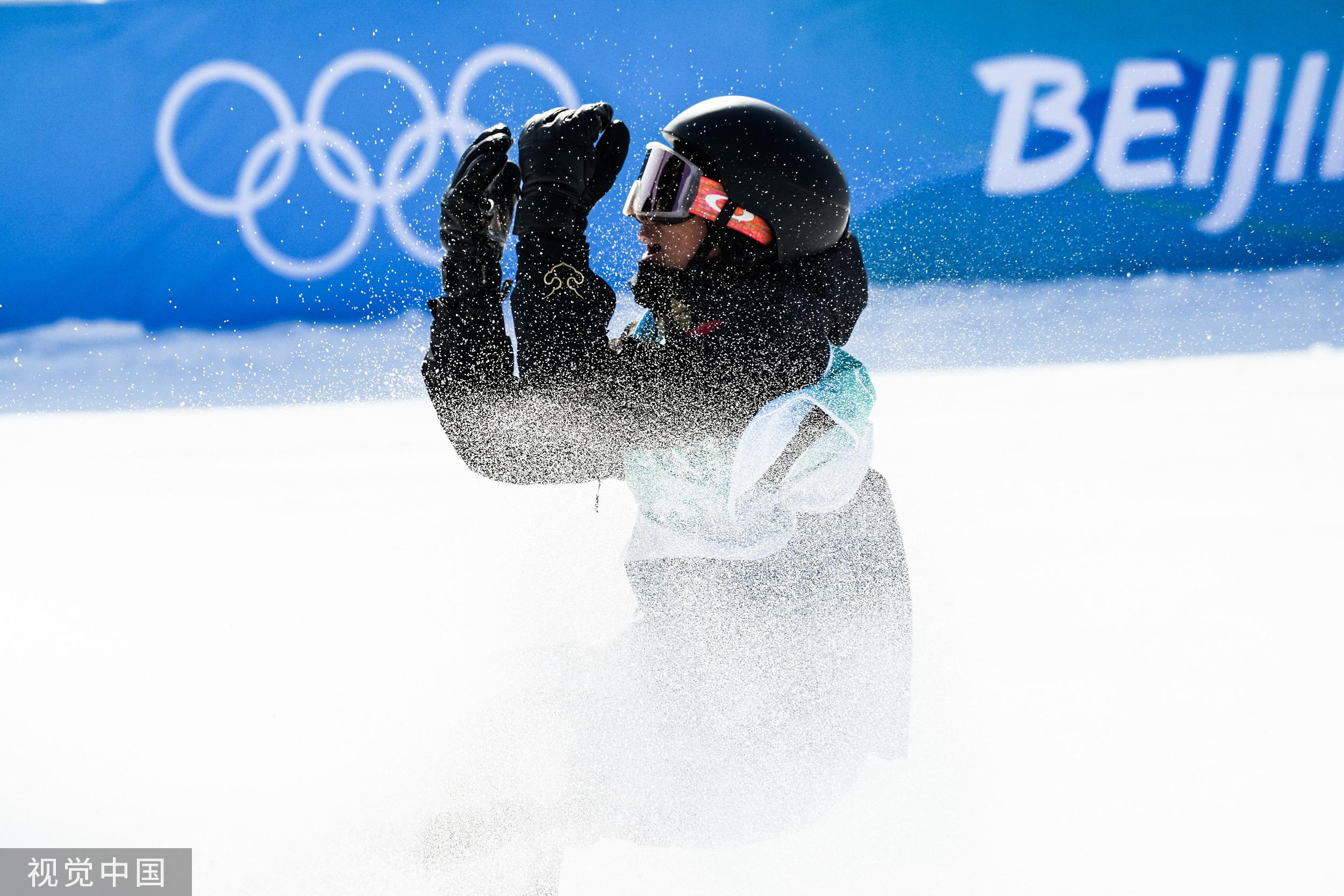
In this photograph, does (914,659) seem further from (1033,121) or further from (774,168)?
(1033,121)

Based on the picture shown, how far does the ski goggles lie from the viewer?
2.23m

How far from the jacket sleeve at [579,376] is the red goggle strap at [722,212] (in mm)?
218

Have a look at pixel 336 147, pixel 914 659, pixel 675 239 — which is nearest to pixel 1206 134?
pixel 914 659

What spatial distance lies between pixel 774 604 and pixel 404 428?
3789mm

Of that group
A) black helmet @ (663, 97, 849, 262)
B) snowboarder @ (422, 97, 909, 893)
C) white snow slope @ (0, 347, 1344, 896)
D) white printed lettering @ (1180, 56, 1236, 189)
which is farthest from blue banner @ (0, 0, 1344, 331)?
snowboarder @ (422, 97, 909, 893)

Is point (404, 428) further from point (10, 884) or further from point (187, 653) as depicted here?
point (10, 884)

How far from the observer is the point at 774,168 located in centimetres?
225

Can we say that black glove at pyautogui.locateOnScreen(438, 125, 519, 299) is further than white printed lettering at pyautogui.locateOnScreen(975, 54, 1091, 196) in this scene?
No

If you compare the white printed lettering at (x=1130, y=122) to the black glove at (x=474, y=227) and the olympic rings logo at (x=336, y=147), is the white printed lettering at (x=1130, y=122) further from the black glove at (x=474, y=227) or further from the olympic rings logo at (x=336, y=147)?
the black glove at (x=474, y=227)

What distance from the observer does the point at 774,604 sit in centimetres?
212

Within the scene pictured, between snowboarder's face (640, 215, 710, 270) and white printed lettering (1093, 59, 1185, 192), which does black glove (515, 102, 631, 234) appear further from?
white printed lettering (1093, 59, 1185, 192)

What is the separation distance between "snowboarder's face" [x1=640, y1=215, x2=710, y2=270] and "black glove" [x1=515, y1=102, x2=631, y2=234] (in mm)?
141

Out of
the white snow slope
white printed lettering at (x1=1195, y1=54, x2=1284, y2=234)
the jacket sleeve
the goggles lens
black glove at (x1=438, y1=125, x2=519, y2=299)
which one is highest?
white printed lettering at (x1=1195, y1=54, x2=1284, y2=234)

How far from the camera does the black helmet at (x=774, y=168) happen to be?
87.6 inches
